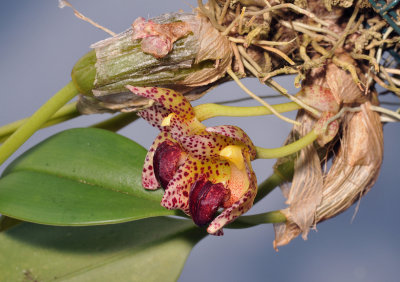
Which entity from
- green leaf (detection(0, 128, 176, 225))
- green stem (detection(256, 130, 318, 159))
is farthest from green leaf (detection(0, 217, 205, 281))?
green stem (detection(256, 130, 318, 159))

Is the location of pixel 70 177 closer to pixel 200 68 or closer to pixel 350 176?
pixel 200 68

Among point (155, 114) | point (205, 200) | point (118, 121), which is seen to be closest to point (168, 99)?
point (155, 114)

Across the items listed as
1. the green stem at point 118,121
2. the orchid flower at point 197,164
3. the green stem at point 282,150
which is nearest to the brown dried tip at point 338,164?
the green stem at point 282,150

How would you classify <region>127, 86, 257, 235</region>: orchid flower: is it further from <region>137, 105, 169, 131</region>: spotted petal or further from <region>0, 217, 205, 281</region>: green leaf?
<region>0, 217, 205, 281</region>: green leaf

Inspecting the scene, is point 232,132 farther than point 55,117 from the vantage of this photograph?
No

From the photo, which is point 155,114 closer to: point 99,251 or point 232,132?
point 232,132

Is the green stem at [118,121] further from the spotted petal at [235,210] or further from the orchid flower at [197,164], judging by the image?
the spotted petal at [235,210]

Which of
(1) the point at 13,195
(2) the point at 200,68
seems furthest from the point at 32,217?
(2) the point at 200,68
